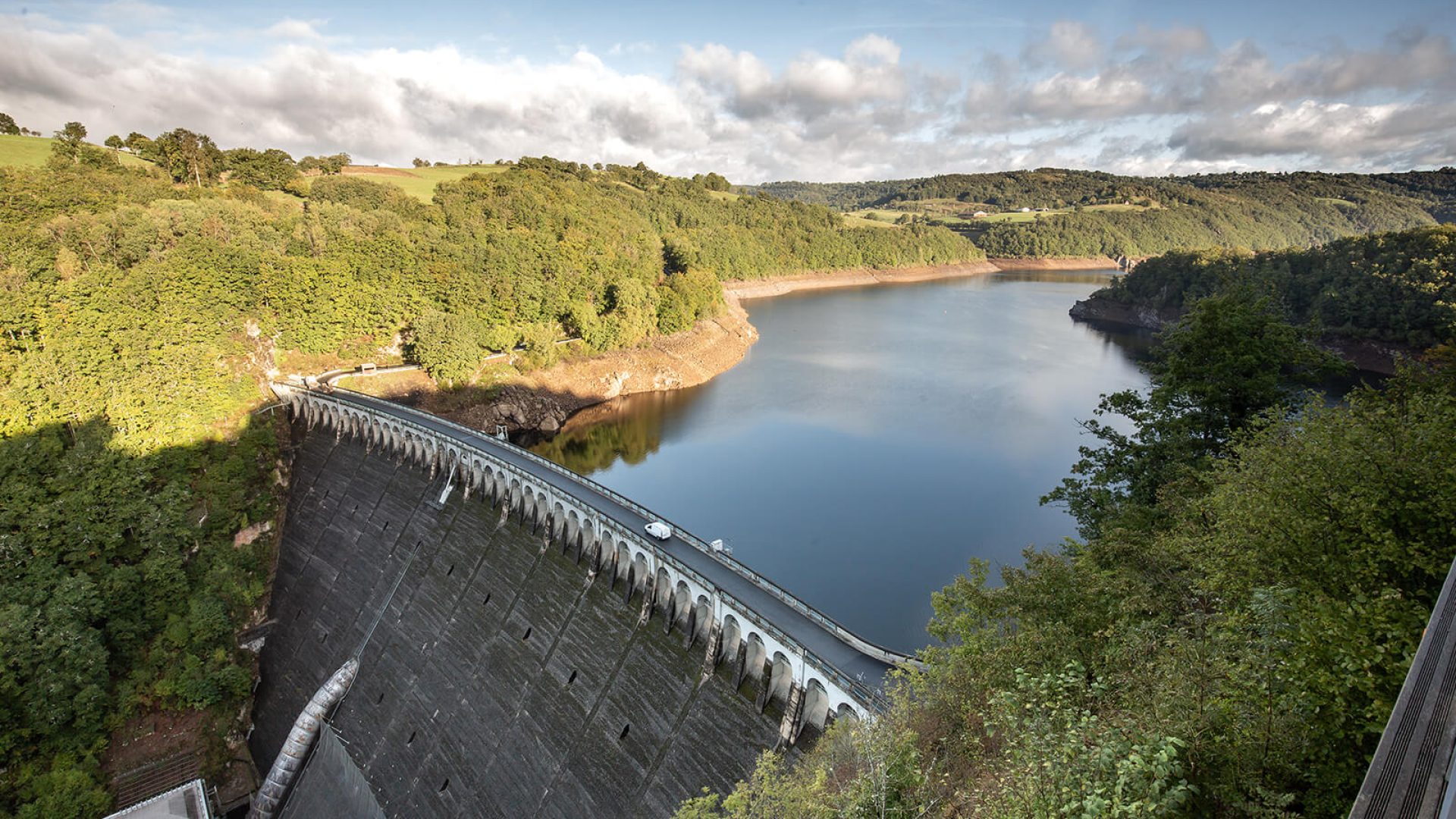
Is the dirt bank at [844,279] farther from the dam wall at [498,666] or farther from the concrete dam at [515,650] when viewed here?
the dam wall at [498,666]

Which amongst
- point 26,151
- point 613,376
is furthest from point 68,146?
point 613,376

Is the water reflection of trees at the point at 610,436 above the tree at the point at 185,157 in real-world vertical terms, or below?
below

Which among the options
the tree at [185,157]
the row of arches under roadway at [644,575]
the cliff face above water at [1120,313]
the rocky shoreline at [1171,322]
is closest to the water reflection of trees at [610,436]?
the row of arches under roadway at [644,575]

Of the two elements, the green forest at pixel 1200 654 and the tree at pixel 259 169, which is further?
the tree at pixel 259 169

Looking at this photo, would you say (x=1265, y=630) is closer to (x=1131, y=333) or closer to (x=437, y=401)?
(x=437, y=401)

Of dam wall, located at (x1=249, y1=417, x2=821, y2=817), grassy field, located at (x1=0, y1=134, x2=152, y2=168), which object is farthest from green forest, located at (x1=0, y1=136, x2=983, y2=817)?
dam wall, located at (x1=249, y1=417, x2=821, y2=817)
